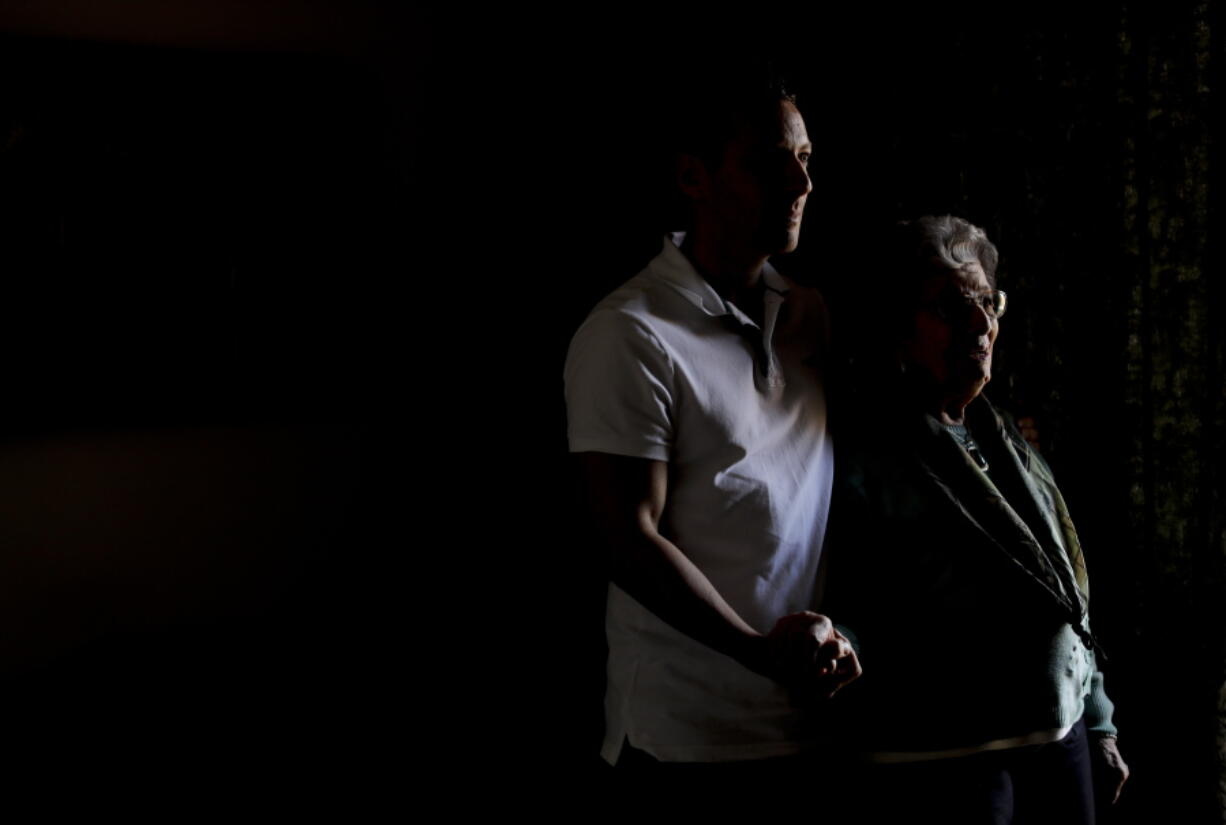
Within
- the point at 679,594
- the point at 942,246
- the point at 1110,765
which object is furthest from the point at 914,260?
the point at 1110,765

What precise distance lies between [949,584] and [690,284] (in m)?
0.60

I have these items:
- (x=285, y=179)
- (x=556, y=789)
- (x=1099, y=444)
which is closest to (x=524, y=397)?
(x=285, y=179)

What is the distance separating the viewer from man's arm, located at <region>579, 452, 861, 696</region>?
1.32 meters

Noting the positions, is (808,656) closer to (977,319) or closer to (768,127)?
(977,319)

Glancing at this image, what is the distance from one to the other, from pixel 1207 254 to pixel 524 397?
131cm

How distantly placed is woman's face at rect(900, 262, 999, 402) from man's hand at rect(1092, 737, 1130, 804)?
2.13 ft

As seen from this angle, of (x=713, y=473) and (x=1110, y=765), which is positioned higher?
(x=713, y=473)

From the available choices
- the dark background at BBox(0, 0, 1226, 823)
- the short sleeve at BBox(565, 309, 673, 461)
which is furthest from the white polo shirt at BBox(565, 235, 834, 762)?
the dark background at BBox(0, 0, 1226, 823)

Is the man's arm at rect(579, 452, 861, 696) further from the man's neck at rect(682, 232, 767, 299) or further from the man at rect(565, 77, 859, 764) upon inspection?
the man's neck at rect(682, 232, 767, 299)

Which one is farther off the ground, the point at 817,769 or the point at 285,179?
the point at 285,179

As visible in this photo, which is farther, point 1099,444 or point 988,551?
point 1099,444

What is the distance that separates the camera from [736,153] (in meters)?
1.55

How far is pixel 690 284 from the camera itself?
1559 millimetres

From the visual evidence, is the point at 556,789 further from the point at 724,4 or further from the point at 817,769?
the point at 724,4
